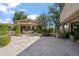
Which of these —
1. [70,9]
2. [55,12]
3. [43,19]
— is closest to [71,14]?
[70,9]

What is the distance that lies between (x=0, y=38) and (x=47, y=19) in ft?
56.1

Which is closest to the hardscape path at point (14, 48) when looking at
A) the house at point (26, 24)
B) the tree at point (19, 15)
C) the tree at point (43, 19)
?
the house at point (26, 24)

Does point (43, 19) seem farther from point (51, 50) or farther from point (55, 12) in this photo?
point (51, 50)

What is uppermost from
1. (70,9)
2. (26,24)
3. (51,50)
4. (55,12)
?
(55,12)

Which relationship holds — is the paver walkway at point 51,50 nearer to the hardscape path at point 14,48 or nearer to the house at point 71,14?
the hardscape path at point 14,48

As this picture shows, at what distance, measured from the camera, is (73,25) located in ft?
72.9

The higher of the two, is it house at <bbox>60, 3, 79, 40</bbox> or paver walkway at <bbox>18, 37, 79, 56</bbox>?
house at <bbox>60, 3, 79, 40</bbox>

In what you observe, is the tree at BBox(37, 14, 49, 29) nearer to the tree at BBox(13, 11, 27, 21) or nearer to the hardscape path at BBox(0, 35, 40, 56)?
the tree at BBox(13, 11, 27, 21)

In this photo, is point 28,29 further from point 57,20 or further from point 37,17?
point 57,20

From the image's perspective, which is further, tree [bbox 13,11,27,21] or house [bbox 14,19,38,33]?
tree [bbox 13,11,27,21]

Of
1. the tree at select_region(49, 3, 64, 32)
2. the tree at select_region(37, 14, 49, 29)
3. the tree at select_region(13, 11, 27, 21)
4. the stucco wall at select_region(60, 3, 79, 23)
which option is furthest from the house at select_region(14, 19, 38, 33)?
the stucco wall at select_region(60, 3, 79, 23)

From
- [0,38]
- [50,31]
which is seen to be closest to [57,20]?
[50,31]

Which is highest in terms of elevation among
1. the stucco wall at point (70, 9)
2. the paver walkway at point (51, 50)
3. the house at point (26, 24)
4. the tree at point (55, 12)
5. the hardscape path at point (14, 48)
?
the tree at point (55, 12)

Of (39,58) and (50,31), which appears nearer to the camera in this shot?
(39,58)
